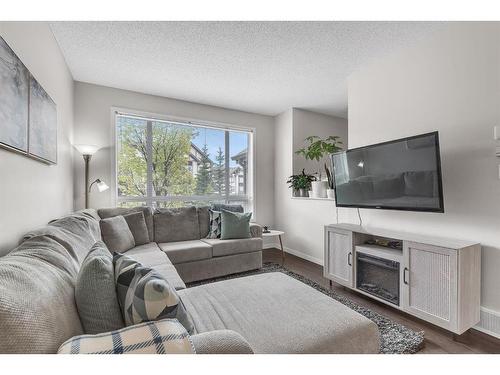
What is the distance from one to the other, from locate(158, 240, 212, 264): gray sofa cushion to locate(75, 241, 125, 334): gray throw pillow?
1777mm

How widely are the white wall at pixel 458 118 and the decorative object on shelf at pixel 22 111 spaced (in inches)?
116

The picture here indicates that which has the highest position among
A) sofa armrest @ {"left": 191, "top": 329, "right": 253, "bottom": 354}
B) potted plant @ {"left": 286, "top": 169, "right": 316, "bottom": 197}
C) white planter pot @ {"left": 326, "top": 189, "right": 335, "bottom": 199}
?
potted plant @ {"left": 286, "top": 169, "right": 316, "bottom": 197}

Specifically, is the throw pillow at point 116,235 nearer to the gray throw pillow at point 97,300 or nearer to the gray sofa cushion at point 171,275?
the gray sofa cushion at point 171,275

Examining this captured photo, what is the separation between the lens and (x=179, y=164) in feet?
12.2

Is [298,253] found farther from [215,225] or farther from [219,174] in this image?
[219,174]

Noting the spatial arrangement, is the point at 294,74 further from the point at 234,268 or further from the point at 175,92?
the point at 234,268

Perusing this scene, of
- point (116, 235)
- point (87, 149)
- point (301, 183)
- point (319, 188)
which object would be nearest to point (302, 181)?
point (301, 183)

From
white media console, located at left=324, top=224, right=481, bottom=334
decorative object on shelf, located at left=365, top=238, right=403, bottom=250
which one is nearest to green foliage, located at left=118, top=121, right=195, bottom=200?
white media console, located at left=324, top=224, right=481, bottom=334

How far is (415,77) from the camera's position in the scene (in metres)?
2.23

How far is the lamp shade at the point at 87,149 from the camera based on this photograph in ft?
9.25

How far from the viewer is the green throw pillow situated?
3.06 m

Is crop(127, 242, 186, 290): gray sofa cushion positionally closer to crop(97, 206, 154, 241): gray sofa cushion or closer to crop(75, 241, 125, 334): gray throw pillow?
crop(97, 206, 154, 241): gray sofa cushion

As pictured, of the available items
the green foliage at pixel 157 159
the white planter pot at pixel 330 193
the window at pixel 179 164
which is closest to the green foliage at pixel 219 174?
the window at pixel 179 164

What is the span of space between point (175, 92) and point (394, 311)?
3.56 meters
